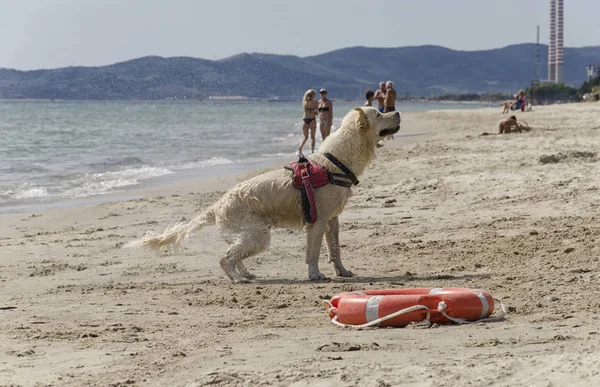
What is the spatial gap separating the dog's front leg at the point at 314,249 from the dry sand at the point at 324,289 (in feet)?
0.64

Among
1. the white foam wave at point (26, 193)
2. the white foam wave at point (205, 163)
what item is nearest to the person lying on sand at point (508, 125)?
the white foam wave at point (205, 163)

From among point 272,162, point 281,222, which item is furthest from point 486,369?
point 272,162

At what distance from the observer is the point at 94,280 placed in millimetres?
8281

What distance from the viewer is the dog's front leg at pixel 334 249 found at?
27.6ft

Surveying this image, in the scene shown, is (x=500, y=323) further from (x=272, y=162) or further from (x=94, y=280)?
(x=272, y=162)

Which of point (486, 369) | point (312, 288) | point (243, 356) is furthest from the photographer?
point (312, 288)

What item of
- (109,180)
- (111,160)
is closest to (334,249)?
(109,180)

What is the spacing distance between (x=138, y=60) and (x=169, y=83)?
936cm

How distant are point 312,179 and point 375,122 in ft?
2.93

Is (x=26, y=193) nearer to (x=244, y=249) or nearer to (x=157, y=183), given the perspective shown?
(x=157, y=183)

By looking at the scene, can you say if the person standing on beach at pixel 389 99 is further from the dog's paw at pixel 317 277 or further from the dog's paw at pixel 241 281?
the dog's paw at pixel 241 281

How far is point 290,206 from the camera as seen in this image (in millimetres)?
8359

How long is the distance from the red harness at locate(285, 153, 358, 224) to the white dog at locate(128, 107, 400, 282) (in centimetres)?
4

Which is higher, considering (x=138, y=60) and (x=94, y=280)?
(x=138, y=60)
